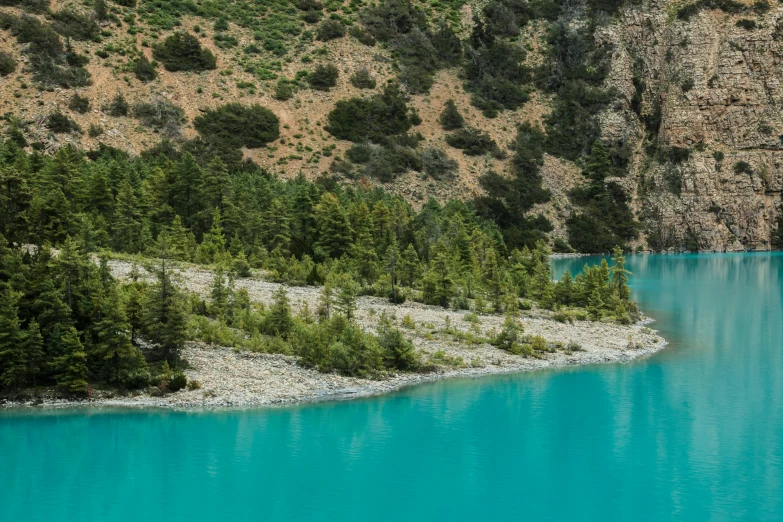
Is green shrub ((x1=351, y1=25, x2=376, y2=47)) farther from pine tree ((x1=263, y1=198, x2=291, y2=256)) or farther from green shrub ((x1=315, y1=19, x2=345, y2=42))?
pine tree ((x1=263, y1=198, x2=291, y2=256))

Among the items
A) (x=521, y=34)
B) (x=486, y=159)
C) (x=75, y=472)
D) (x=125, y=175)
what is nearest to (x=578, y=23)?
(x=521, y=34)

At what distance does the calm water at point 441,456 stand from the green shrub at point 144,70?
93300 mm

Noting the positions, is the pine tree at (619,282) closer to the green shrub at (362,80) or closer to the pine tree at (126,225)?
the pine tree at (126,225)

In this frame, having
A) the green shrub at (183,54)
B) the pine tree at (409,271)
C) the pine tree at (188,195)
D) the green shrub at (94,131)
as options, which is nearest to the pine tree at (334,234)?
the pine tree at (409,271)

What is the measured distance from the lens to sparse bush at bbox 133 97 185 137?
383ft

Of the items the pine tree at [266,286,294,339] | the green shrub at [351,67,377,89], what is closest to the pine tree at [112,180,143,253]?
the pine tree at [266,286,294,339]

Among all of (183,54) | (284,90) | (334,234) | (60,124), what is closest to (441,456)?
(334,234)

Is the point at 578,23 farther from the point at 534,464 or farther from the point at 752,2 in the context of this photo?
the point at 534,464

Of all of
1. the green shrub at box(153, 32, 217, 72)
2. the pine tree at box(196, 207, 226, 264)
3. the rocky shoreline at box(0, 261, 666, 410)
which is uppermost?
the green shrub at box(153, 32, 217, 72)

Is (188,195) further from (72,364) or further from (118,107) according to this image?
(72,364)

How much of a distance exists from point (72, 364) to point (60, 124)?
7656 centimetres

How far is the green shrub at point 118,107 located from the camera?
378 feet

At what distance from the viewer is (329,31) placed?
146m

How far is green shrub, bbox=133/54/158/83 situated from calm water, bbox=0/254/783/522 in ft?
306
